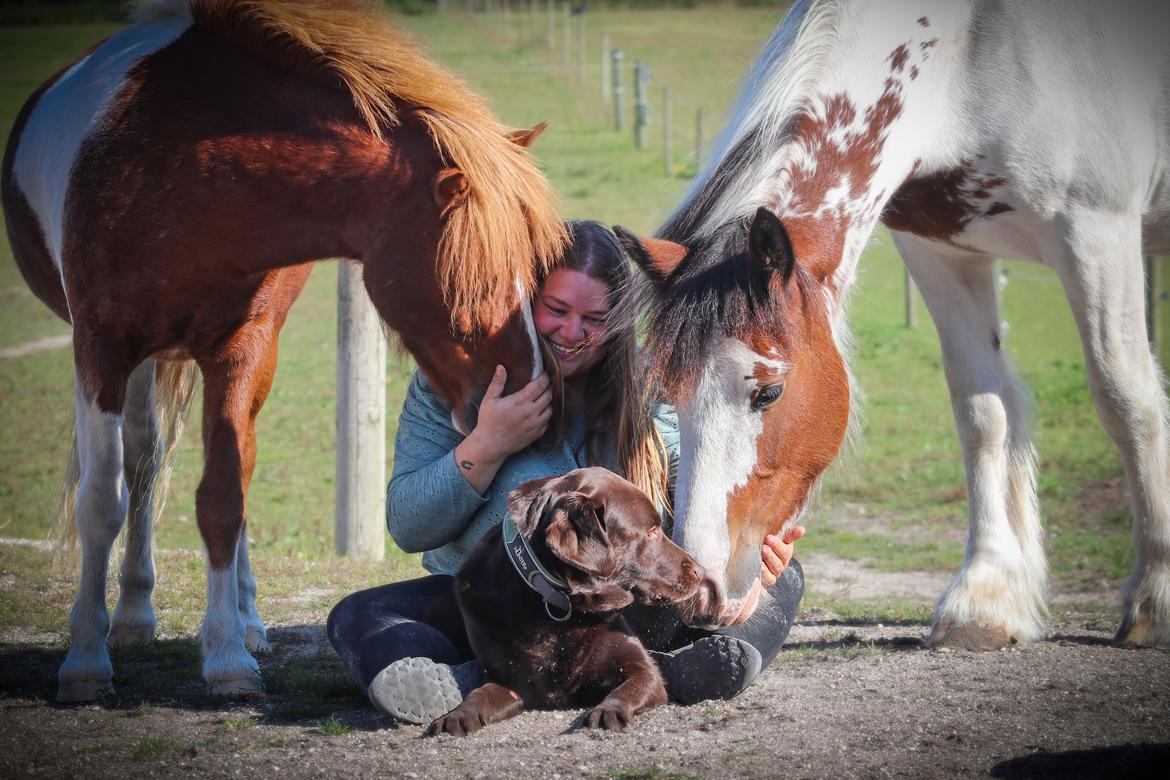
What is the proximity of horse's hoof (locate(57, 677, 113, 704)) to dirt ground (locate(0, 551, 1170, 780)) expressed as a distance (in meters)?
0.06

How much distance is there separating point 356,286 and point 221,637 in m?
2.59

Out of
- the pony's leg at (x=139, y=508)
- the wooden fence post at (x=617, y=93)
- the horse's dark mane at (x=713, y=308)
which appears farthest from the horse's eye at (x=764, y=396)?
the wooden fence post at (x=617, y=93)

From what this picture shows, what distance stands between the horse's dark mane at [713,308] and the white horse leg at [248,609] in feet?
7.11

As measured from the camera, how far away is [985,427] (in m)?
4.54

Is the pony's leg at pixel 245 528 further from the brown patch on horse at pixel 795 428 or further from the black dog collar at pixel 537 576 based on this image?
the brown patch on horse at pixel 795 428

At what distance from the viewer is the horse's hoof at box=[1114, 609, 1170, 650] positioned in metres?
4.15

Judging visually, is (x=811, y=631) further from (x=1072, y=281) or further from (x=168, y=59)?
(x=168, y=59)

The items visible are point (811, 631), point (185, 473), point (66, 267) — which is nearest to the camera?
point (66, 267)

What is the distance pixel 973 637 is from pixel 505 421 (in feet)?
6.77

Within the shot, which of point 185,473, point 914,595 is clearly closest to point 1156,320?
point 914,595

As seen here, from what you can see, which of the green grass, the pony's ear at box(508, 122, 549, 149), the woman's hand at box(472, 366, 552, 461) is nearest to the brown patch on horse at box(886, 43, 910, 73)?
the pony's ear at box(508, 122, 549, 149)

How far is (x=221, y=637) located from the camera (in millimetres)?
4027

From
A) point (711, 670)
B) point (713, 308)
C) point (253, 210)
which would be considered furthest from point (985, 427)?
point (253, 210)

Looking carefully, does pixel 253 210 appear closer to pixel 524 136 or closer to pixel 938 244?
pixel 524 136
